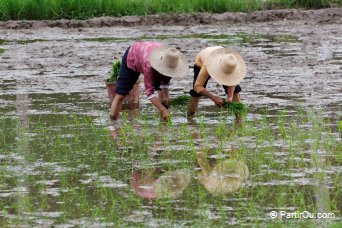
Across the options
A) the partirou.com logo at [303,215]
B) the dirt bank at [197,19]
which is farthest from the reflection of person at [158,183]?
the dirt bank at [197,19]

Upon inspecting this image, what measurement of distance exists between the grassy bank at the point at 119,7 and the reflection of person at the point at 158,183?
33.4 ft

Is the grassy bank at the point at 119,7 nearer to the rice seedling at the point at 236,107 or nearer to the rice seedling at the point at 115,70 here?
the rice seedling at the point at 115,70

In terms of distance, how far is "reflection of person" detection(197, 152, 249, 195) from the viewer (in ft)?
22.9

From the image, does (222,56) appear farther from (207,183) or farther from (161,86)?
(207,183)

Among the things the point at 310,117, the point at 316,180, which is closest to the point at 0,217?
the point at 316,180

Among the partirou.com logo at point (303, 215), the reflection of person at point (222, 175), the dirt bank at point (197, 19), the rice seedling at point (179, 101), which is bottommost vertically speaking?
the dirt bank at point (197, 19)

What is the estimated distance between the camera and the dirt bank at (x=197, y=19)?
17.0m

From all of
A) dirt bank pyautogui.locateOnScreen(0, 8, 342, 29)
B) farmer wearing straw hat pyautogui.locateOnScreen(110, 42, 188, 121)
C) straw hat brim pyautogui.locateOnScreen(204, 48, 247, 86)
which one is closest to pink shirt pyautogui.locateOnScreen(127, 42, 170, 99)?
farmer wearing straw hat pyautogui.locateOnScreen(110, 42, 188, 121)

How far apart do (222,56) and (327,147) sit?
1.51 m

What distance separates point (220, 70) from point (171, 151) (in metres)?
1.13

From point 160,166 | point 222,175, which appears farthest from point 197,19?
point 222,175

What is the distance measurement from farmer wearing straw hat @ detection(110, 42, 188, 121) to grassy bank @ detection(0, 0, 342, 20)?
7.82 metres

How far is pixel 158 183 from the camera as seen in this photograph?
283 inches

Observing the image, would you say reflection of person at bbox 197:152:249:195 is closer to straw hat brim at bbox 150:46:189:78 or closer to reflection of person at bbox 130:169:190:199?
reflection of person at bbox 130:169:190:199
